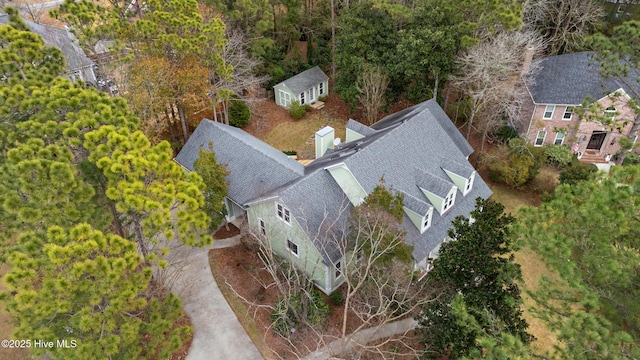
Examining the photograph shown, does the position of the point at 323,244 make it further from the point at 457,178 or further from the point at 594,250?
the point at 594,250

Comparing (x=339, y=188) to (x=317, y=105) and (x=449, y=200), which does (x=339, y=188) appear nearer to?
(x=449, y=200)

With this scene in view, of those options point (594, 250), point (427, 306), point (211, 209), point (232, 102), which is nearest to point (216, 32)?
point (232, 102)

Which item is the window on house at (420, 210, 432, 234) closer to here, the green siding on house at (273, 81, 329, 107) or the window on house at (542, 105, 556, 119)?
the window on house at (542, 105, 556, 119)

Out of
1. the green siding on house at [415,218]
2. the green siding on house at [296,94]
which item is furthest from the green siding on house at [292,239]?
the green siding on house at [296,94]

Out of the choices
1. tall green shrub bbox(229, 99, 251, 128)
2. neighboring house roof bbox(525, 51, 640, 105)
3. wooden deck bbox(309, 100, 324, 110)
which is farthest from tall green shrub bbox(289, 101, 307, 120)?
neighboring house roof bbox(525, 51, 640, 105)

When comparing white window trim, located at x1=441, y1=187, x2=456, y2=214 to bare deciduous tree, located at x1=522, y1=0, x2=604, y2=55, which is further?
bare deciduous tree, located at x1=522, y1=0, x2=604, y2=55

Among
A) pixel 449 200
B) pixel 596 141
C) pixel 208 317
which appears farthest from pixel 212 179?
pixel 596 141
